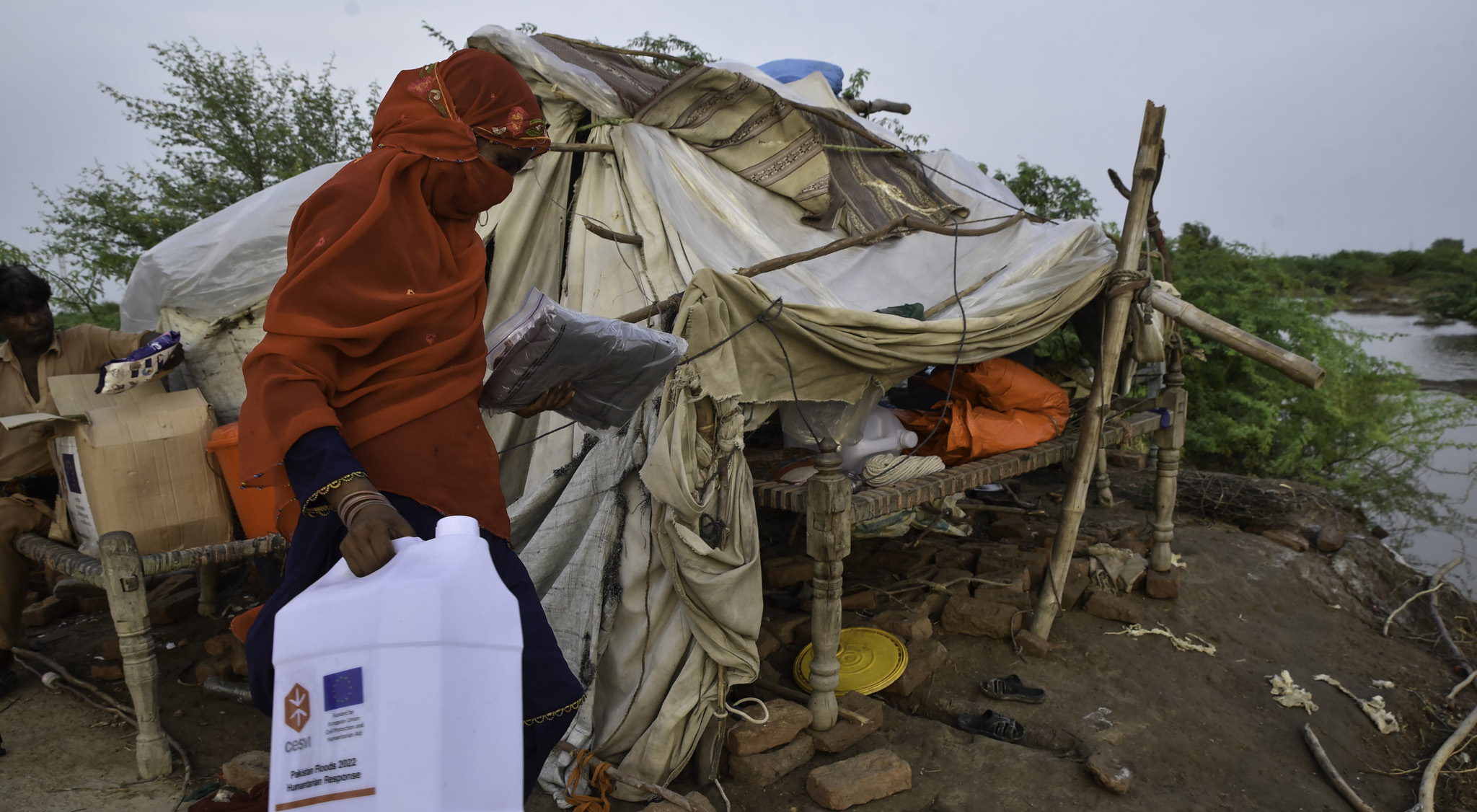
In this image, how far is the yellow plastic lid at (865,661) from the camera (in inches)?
139

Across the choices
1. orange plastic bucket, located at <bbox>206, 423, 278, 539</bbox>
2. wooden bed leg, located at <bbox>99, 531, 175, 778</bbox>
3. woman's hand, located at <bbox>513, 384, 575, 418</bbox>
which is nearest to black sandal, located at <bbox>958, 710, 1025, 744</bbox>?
woman's hand, located at <bbox>513, 384, 575, 418</bbox>

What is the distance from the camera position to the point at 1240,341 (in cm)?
418

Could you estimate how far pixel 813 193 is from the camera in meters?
4.58

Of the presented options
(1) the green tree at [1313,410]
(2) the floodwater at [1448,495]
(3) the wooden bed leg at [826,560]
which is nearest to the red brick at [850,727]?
(3) the wooden bed leg at [826,560]

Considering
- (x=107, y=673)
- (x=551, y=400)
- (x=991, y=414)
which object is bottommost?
(x=107, y=673)

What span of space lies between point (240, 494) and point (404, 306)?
8.16 feet

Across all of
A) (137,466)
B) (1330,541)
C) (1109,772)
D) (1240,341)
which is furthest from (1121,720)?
(137,466)

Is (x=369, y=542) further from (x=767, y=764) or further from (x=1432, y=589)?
(x=1432, y=589)

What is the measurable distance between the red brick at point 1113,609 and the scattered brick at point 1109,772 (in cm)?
148

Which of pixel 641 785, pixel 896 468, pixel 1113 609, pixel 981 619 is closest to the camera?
pixel 641 785

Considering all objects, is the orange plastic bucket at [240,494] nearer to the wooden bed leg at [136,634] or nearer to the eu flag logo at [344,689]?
the wooden bed leg at [136,634]

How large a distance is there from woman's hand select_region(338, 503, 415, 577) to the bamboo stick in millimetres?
4144

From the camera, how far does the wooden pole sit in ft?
12.7

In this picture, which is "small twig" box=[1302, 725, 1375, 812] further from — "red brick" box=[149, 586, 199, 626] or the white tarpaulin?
"red brick" box=[149, 586, 199, 626]
